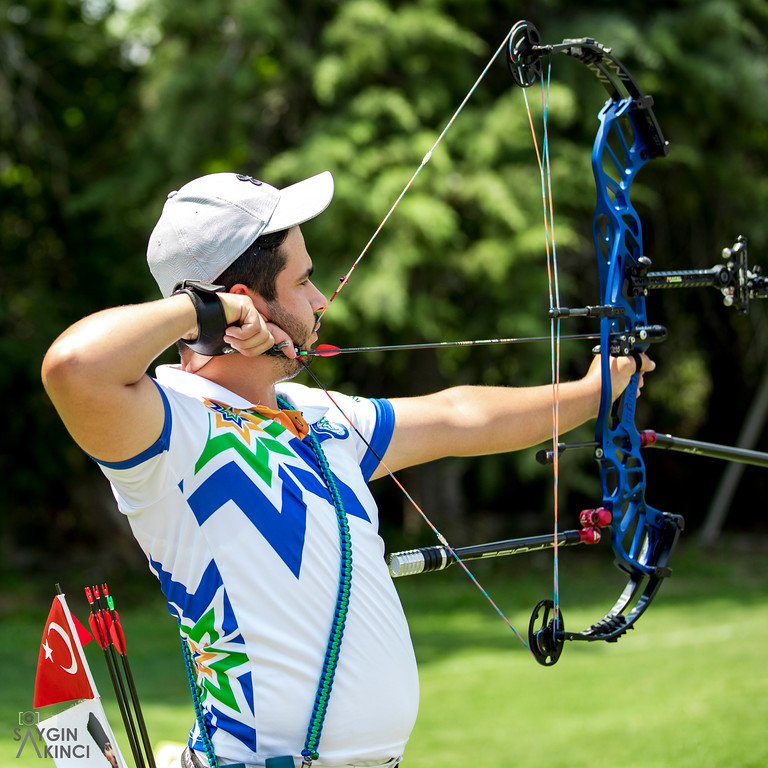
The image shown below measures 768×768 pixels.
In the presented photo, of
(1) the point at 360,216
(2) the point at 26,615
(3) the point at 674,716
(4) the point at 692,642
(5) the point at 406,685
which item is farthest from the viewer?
(2) the point at 26,615

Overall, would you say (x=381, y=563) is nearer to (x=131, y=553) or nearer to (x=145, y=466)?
(x=145, y=466)

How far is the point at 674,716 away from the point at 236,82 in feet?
17.6

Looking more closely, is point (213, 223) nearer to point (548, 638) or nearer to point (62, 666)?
point (62, 666)

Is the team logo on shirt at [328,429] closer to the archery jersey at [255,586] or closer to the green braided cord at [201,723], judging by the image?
the archery jersey at [255,586]

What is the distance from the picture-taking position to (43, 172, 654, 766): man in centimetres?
142

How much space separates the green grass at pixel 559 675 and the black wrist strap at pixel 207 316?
10.0 feet

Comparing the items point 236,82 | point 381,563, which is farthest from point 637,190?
point 381,563

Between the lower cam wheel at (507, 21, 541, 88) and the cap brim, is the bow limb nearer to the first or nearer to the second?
the lower cam wheel at (507, 21, 541, 88)

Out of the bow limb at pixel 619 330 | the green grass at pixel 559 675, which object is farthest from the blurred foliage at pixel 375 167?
the bow limb at pixel 619 330

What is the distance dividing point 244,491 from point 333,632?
0.25 metres

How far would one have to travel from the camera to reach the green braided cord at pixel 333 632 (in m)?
1.48

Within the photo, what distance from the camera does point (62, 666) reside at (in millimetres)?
1727

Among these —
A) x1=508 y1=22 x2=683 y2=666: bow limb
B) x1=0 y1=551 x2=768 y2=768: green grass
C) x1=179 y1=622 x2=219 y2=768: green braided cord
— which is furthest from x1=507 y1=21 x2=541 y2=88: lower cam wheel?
x1=0 y1=551 x2=768 y2=768: green grass

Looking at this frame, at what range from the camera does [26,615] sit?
7742 millimetres
